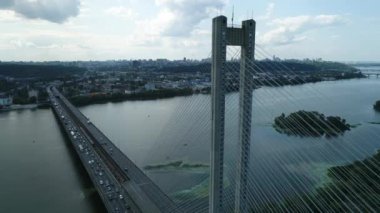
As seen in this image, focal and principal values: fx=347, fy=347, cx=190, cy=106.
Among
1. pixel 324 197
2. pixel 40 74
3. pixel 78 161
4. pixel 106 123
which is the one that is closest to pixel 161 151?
pixel 78 161

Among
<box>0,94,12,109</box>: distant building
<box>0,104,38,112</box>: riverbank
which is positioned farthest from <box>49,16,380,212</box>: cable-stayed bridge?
<box>0,94,12,109</box>: distant building

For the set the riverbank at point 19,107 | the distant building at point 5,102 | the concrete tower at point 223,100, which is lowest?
the riverbank at point 19,107

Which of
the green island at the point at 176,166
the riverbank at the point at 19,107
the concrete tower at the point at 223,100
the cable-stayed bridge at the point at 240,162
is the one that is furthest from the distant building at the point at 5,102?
the concrete tower at the point at 223,100

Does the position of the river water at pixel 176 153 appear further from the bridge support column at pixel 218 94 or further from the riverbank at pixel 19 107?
the riverbank at pixel 19 107

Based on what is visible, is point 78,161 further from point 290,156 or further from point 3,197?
point 290,156

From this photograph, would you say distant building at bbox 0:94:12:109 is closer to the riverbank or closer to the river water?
the riverbank

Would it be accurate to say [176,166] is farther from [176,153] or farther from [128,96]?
[128,96]
